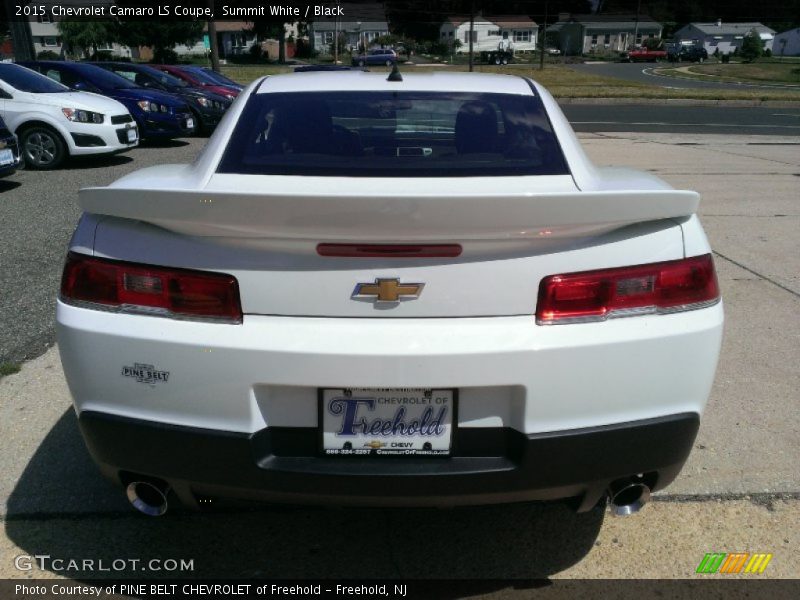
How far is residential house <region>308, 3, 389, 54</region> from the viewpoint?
91812 millimetres

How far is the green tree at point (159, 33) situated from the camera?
2466 inches

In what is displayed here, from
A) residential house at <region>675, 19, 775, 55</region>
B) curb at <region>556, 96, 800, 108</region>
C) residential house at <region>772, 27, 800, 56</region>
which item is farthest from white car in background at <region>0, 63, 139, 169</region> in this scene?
residential house at <region>772, 27, 800, 56</region>

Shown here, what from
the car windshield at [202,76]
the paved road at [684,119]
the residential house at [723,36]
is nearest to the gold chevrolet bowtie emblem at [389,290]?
the paved road at [684,119]

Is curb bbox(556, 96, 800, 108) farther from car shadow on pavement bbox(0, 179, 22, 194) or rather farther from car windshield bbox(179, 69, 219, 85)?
car shadow on pavement bbox(0, 179, 22, 194)

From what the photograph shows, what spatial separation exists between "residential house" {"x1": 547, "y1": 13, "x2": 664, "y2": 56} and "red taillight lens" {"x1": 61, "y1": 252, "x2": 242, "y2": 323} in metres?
106

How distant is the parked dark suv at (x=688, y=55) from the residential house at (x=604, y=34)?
27413 millimetres

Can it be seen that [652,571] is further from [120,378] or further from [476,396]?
[120,378]

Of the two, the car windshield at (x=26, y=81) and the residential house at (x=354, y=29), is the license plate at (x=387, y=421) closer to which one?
the car windshield at (x=26, y=81)

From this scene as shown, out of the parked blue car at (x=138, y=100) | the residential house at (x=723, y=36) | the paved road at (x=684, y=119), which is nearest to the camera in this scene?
the parked blue car at (x=138, y=100)

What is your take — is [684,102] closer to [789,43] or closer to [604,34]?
[604,34]

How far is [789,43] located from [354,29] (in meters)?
58.2

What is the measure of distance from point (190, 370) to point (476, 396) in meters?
0.79

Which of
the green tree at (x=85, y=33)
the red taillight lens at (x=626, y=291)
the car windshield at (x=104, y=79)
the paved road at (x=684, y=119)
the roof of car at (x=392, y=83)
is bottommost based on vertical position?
the paved road at (x=684, y=119)

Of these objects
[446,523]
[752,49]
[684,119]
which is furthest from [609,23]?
[446,523]
